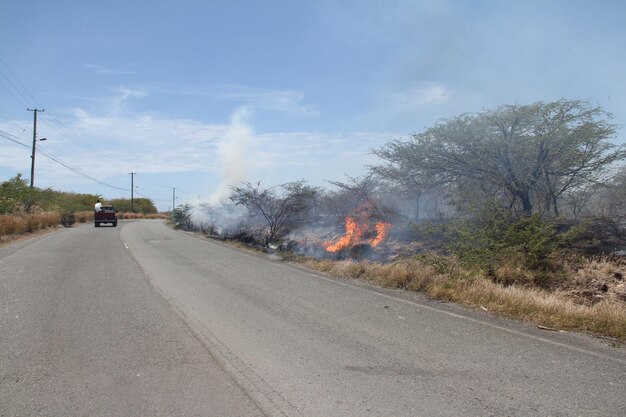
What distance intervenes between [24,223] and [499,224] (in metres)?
27.8

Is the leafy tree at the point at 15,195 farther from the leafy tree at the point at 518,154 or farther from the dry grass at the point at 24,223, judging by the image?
the leafy tree at the point at 518,154

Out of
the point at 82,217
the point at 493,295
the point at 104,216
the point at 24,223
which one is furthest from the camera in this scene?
the point at 82,217

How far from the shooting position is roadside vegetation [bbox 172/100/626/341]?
29.7ft

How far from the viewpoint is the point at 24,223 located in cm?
2867

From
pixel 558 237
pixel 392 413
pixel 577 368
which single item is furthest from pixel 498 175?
pixel 392 413

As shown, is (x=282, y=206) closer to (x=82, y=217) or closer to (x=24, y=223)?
(x=24, y=223)

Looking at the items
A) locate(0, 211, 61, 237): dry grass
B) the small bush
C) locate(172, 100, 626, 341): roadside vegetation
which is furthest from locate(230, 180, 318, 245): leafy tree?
the small bush

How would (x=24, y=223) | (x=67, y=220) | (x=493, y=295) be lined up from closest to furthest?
(x=493, y=295) < (x=24, y=223) < (x=67, y=220)

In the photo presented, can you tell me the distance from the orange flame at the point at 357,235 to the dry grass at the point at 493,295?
253 centimetres

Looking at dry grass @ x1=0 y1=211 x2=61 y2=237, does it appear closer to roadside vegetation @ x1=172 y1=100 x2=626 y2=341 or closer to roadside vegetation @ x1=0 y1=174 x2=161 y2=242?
roadside vegetation @ x1=0 y1=174 x2=161 y2=242

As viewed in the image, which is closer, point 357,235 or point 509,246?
point 509,246

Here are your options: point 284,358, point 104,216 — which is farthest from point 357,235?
point 104,216

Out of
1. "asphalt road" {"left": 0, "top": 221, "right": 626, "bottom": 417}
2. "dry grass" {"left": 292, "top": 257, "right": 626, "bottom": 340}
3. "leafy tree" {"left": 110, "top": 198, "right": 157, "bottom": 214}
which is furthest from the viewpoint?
"leafy tree" {"left": 110, "top": 198, "right": 157, "bottom": 214}

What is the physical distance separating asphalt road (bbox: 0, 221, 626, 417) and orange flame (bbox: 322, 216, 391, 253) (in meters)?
6.23
